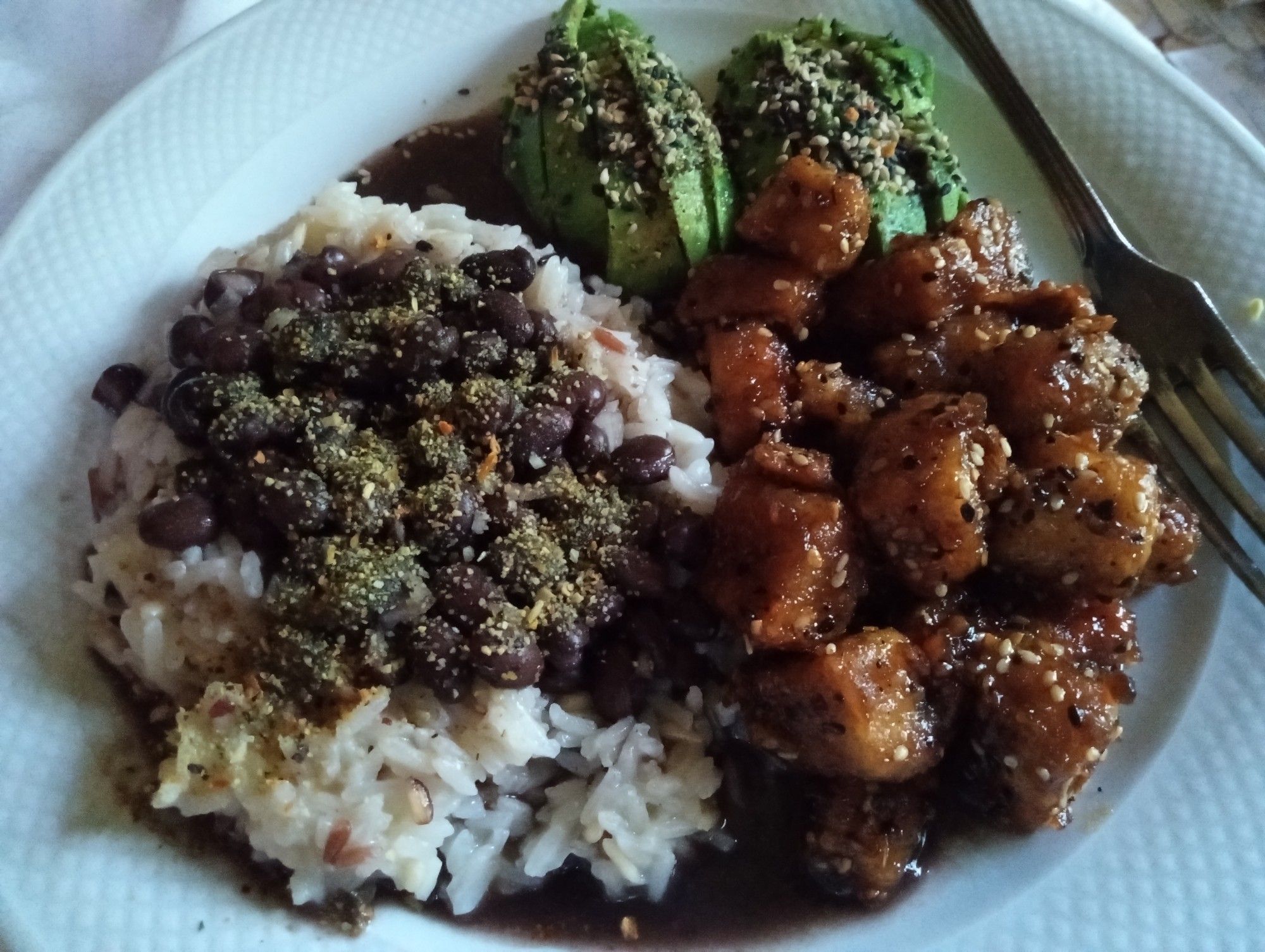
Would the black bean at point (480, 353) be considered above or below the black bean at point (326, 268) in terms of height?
below

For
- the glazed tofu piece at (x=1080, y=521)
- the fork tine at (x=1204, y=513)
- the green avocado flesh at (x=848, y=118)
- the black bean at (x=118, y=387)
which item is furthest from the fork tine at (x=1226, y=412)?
the black bean at (x=118, y=387)

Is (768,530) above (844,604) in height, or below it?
above

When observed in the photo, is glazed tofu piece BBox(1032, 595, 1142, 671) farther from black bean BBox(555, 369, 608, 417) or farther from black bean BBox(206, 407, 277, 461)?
black bean BBox(206, 407, 277, 461)

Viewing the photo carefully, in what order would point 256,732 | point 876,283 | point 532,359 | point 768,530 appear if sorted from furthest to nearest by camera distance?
point 876,283 → point 532,359 → point 768,530 → point 256,732

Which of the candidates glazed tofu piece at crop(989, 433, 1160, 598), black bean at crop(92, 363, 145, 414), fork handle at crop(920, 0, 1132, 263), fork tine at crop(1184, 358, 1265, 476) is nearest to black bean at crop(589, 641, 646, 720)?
glazed tofu piece at crop(989, 433, 1160, 598)

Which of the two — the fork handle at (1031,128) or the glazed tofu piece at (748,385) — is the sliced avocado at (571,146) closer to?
the glazed tofu piece at (748,385)

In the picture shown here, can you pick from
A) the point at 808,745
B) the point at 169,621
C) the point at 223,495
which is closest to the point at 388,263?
the point at 223,495

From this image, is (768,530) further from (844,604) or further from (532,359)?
(532,359)
